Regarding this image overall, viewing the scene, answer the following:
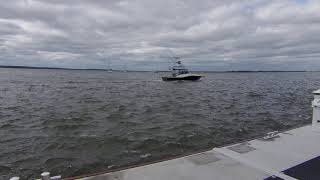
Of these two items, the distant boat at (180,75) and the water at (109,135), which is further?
the distant boat at (180,75)

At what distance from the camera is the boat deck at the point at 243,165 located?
18.1 feet

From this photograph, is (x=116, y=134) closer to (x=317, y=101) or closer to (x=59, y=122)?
(x=59, y=122)

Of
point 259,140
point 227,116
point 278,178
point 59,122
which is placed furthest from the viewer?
point 227,116

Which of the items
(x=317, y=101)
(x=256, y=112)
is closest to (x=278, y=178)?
(x=317, y=101)

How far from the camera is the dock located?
5.50 metres

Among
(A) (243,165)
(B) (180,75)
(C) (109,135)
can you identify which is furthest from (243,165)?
(B) (180,75)

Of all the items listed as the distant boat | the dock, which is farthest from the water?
the distant boat

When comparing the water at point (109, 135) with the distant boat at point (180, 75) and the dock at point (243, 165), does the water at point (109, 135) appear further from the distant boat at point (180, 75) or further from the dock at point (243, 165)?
the distant boat at point (180, 75)

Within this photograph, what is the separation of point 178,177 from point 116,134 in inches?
430

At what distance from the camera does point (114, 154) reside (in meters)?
12.6

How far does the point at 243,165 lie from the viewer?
6137mm

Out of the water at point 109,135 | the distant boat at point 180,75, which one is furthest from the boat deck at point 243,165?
the distant boat at point 180,75

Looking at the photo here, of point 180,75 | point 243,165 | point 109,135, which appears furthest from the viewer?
point 180,75

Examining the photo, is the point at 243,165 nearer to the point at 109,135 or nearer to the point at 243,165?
the point at 243,165
